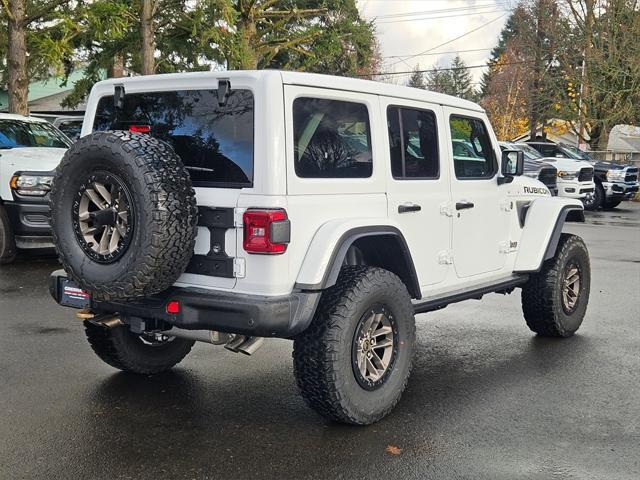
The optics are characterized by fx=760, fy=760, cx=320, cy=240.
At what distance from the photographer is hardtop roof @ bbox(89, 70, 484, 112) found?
4.06m

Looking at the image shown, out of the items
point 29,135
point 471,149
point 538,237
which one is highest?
point 29,135

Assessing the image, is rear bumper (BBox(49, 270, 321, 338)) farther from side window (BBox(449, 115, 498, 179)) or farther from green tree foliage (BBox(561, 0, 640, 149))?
green tree foliage (BBox(561, 0, 640, 149))

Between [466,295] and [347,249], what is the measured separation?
1.58 metres

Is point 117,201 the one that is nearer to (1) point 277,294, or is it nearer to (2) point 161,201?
(2) point 161,201

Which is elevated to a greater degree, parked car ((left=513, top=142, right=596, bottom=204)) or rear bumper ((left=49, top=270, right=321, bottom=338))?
parked car ((left=513, top=142, right=596, bottom=204))

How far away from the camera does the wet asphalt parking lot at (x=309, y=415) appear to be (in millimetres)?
3820

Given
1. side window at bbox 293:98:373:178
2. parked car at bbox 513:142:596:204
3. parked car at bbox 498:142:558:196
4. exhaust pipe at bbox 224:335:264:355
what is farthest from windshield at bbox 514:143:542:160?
exhaust pipe at bbox 224:335:264:355

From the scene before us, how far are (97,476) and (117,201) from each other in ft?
4.50

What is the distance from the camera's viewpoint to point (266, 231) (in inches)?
153

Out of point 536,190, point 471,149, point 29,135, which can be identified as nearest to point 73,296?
point 471,149

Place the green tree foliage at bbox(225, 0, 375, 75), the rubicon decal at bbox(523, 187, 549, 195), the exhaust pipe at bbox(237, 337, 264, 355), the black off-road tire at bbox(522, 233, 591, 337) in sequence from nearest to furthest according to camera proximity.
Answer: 1. the exhaust pipe at bbox(237, 337, 264, 355)
2. the rubicon decal at bbox(523, 187, 549, 195)
3. the black off-road tire at bbox(522, 233, 591, 337)
4. the green tree foliage at bbox(225, 0, 375, 75)

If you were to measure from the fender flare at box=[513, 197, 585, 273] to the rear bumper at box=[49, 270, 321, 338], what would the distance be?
2.50 m

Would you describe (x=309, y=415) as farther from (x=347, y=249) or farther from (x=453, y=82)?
(x=453, y=82)

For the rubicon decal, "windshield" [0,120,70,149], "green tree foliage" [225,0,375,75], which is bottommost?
the rubicon decal
